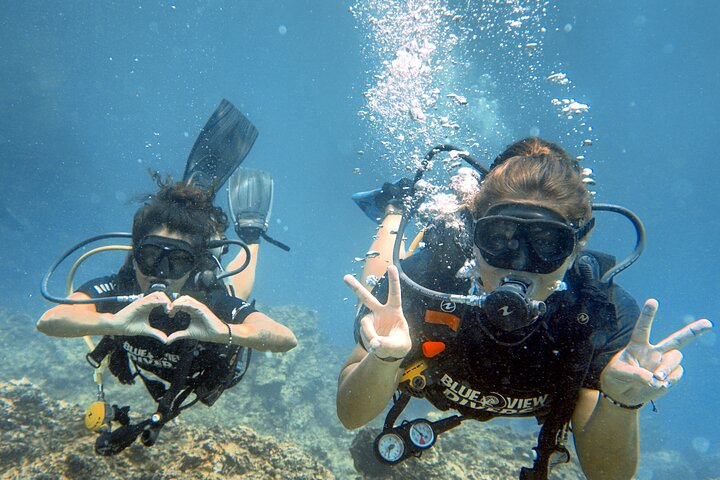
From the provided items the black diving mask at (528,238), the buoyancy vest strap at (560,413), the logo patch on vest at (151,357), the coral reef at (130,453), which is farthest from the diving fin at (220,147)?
the buoyancy vest strap at (560,413)

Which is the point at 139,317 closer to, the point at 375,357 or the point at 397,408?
the point at 375,357

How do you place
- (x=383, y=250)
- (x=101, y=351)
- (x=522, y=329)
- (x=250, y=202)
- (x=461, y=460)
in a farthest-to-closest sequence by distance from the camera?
(x=250, y=202)
(x=461, y=460)
(x=383, y=250)
(x=101, y=351)
(x=522, y=329)

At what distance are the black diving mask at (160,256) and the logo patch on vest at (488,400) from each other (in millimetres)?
2675

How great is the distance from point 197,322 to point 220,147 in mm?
5604

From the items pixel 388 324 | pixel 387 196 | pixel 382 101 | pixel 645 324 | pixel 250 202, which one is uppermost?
pixel 382 101

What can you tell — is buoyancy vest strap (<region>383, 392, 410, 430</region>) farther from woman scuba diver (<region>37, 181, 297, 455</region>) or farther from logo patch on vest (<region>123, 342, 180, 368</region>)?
A: logo patch on vest (<region>123, 342, 180, 368</region>)

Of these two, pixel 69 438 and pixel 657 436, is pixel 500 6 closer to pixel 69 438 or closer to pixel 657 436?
pixel 69 438

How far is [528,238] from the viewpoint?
255 cm

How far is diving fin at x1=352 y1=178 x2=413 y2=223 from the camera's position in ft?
20.6

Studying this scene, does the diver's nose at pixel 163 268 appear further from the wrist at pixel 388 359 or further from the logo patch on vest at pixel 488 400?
the logo patch on vest at pixel 488 400

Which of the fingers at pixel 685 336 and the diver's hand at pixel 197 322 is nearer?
the fingers at pixel 685 336

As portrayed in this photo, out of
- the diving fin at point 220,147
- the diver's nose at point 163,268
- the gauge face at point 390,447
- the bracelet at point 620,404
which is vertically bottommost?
the gauge face at point 390,447

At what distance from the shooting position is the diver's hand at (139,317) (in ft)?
9.04

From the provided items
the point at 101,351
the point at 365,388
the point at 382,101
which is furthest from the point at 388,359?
the point at 382,101
